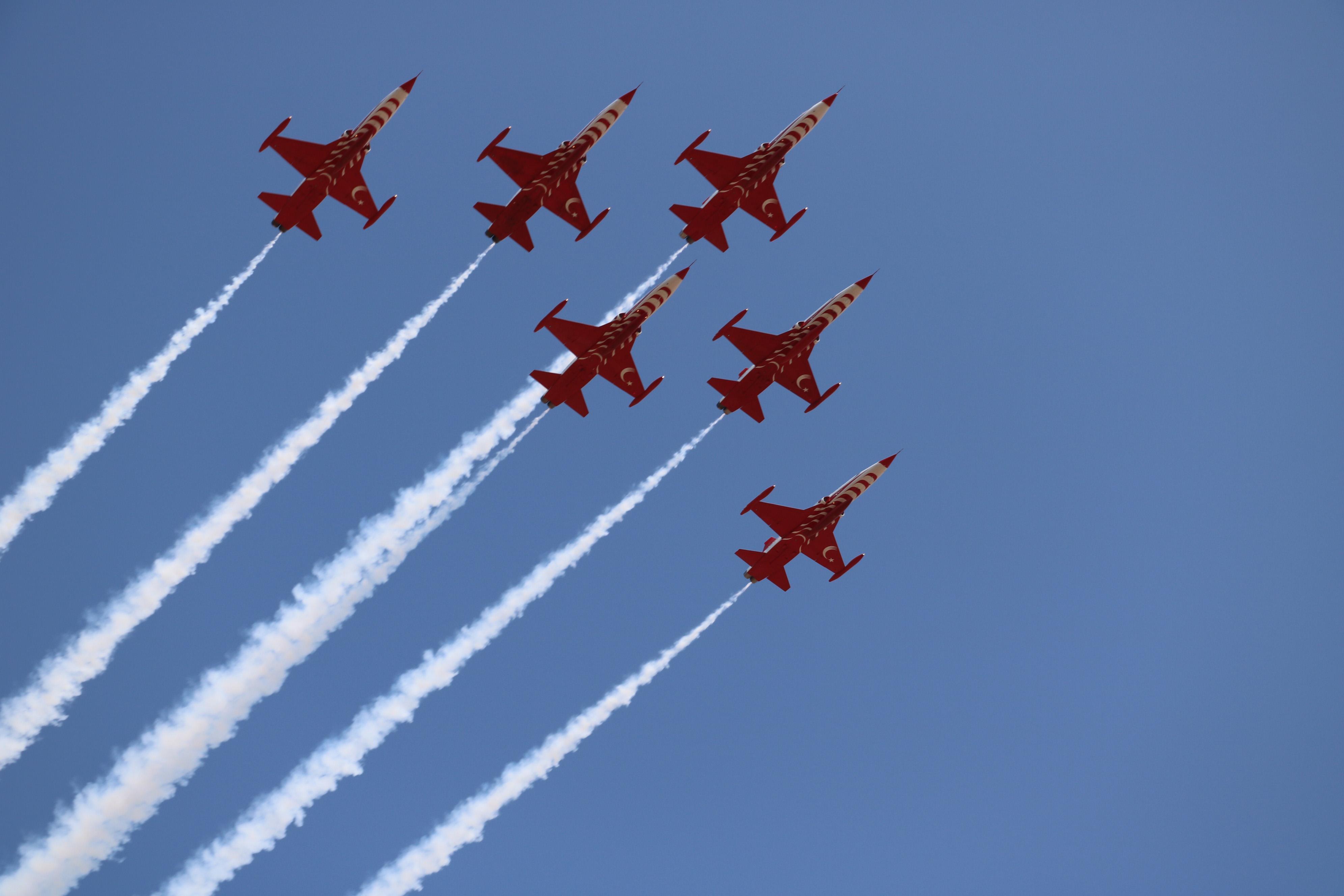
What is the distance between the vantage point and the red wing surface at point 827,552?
59.5 m

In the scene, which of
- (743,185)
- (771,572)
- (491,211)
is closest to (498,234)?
(491,211)

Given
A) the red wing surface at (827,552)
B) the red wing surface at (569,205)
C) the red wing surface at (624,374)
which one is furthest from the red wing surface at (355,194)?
the red wing surface at (827,552)

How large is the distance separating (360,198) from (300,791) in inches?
1032

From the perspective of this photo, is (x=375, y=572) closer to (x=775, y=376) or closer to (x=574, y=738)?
(x=574, y=738)

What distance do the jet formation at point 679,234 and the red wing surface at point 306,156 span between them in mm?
43

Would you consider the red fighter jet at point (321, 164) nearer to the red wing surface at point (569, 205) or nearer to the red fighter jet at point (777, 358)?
the red wing surface at point (569, 205)

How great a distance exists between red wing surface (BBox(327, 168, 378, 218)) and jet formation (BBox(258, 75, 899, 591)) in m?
0.05

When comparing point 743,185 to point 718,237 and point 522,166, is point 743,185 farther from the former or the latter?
point 522,166

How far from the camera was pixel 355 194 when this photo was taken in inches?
2192

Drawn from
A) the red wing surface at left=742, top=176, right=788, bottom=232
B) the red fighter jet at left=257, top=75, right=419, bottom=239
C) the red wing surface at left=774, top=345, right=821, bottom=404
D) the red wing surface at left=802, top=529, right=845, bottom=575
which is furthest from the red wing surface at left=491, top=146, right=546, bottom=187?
the red wing surface at left=802, top=529, right=845, bottom=575

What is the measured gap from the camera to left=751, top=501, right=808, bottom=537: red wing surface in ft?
192

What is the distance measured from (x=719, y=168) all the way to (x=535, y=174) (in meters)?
8.38

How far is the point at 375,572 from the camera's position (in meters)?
56.7

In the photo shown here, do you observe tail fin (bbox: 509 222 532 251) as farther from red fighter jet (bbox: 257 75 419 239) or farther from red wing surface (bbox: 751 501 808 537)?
red wing surface (bbox: 751 501 808 537)
